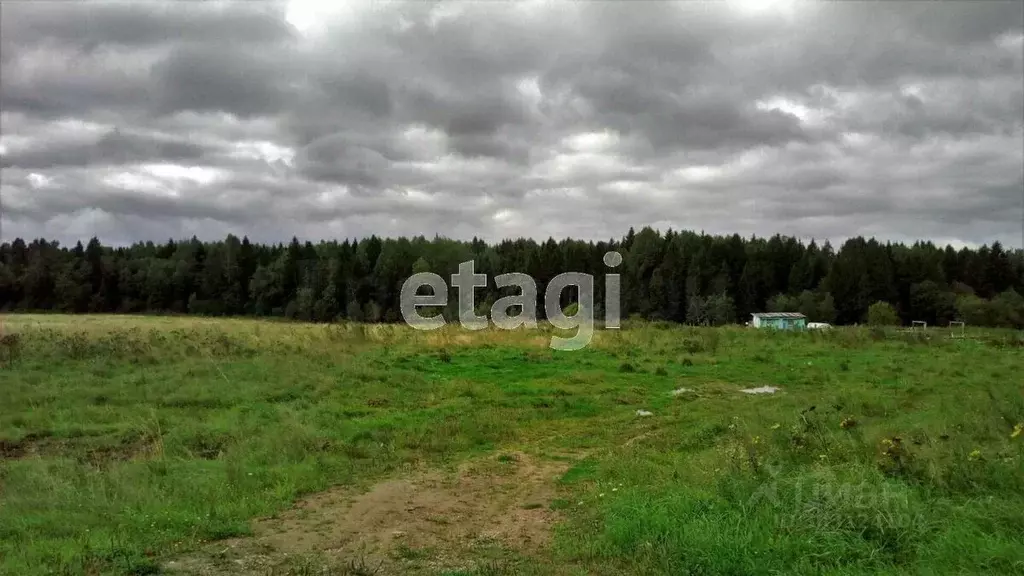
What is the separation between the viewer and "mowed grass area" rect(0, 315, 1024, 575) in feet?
19.6

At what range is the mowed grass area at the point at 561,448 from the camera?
19.6 feet

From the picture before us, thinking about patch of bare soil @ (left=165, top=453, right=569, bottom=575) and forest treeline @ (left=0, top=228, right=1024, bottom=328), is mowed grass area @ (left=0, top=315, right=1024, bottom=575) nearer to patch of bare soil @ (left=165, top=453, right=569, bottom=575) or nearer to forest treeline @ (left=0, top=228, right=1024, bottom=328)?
patch of bare soil @ (left=165, top=453, right=569, bottom=575)

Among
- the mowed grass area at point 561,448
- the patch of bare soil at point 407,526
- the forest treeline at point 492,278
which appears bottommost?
the patch of bare soil at point 407,526

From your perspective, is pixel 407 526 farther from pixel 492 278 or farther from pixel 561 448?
pixel 492 278

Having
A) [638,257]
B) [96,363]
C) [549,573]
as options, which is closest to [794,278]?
[638,257]

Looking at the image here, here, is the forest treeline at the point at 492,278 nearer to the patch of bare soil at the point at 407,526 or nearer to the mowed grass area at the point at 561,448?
the mowed grass area at the point at 561,448

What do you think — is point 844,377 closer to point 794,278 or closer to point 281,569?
point 281,569

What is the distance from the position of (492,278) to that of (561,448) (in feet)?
219

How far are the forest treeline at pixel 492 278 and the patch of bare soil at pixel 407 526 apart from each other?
57.3 metres

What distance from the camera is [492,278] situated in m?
78.2

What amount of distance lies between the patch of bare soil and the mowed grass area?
24 cm

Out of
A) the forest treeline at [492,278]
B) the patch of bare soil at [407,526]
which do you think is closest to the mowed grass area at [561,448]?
the patch of bare soil at [407,526]

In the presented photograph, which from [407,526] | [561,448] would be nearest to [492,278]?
[561,448]

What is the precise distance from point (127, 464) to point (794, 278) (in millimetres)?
85149
